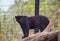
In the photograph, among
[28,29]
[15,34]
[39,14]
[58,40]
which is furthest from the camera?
[15,34]

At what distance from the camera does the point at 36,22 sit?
9.40 ft

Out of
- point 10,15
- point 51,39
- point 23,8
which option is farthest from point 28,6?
point 51,39

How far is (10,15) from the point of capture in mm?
3174

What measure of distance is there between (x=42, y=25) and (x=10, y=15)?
1.98ft

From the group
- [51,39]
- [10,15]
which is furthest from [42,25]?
[51,39]

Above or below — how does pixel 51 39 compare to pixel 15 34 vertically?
above

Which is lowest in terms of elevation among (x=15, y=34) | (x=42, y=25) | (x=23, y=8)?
(x=15, y=34)

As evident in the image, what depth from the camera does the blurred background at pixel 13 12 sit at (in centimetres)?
309

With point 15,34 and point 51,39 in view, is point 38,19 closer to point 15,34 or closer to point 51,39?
point 15,34

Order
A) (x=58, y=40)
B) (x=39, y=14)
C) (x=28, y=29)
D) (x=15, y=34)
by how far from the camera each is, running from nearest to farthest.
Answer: (x=58, y=40) < (x=28, y=29) < (x=39, y=14) < (x=15, y=34)

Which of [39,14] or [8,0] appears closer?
[39,14]

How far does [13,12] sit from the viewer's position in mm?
3158

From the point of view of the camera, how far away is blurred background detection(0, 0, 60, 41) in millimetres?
3086

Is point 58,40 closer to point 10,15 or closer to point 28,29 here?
point 28,29
